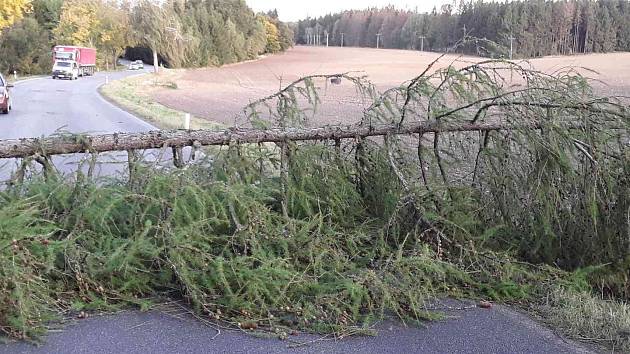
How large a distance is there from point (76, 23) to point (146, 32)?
61.6 ft

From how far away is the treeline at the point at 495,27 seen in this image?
10.9m

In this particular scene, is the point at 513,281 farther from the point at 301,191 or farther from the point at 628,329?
the point at 301,191

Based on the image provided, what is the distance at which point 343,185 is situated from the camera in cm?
636

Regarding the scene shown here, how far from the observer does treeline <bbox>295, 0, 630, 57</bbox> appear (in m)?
10.9

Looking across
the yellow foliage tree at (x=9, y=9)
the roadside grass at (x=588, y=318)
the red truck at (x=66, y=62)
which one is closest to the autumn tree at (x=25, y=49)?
the red truck at (x=66, y=62)

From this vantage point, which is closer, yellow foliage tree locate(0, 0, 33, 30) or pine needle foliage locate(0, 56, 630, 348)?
pine needle foliage locate(0, 56, 630, 348)

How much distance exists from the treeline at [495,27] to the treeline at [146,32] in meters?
23.1

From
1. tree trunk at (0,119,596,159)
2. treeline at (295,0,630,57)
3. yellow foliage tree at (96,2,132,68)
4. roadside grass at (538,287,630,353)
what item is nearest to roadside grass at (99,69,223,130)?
tree trunk at (0,119,596,159)

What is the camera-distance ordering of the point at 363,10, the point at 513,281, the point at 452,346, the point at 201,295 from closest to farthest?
1. the point at 452,346
2. the point at 201,295
3. the point at 513,281
4. the point at 363,10

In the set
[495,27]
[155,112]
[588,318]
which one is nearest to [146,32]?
[155,112]

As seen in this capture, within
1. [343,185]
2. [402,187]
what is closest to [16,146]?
[343,185]

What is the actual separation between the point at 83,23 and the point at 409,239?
87241 mm

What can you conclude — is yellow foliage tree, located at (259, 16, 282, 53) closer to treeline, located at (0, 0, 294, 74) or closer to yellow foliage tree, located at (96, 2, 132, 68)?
treeline, located at (0, 0, 294, 74)

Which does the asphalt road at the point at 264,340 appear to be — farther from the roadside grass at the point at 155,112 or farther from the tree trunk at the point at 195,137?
the roadside grass at the point at 155,112
